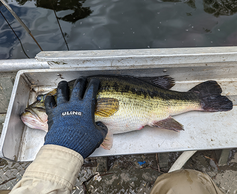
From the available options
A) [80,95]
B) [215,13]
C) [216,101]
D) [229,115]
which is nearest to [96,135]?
[80,95]

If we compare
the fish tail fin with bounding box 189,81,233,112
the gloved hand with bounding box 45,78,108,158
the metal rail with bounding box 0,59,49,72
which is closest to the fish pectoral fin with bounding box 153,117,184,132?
the fish tail fin with bounding box 189,81,233,112

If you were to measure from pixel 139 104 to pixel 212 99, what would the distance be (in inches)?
41.3

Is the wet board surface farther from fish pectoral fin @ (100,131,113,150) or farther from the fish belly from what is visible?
the fish belly

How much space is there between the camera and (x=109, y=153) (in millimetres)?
1812

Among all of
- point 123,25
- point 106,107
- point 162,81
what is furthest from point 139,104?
point 123,25

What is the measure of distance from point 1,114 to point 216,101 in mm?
3462

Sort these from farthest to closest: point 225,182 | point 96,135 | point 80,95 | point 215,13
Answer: point 215,13
point 225,182
point 80,95
point 96,135

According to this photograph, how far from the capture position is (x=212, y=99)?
1.98m

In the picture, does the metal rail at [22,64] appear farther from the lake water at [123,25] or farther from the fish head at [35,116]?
the lake water at [123,25]

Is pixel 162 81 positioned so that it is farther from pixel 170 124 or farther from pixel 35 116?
pixel 35 116

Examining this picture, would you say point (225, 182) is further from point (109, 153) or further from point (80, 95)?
point (80, 95)

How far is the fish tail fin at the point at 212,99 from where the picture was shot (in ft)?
6.39

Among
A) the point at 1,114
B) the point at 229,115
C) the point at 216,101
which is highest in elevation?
the point at 216,101

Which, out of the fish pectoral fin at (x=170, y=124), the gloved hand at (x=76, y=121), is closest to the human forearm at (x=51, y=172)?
the gloved hand at (x=76, y=121)
